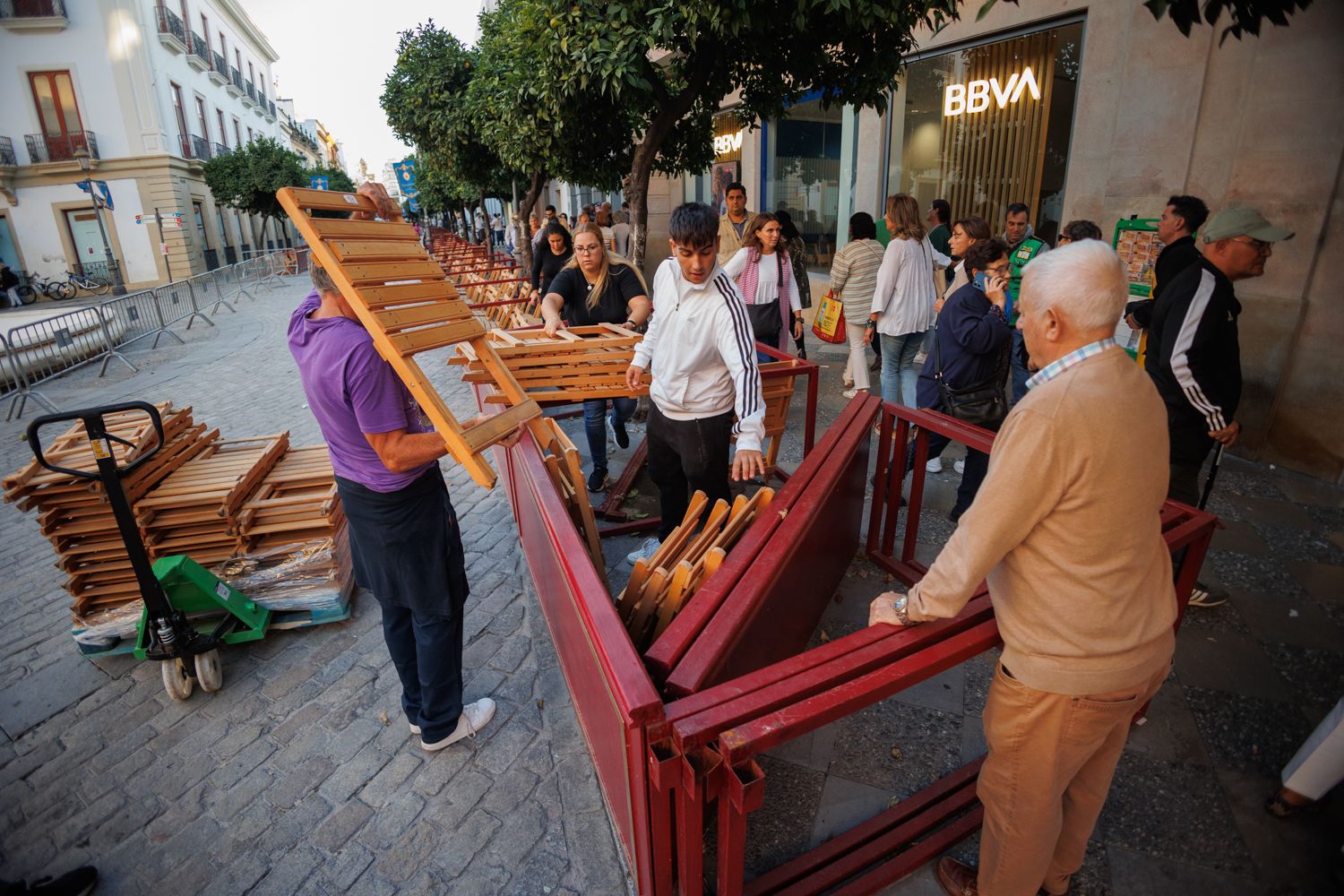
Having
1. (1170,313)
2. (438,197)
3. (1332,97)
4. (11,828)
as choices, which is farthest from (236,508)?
(438,197)

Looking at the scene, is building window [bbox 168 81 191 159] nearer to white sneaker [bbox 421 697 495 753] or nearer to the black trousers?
the black trousers

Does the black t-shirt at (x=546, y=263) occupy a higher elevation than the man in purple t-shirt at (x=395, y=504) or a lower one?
higher

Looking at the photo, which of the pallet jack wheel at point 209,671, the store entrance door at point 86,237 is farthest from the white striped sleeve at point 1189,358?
the store entrance door at point 86,237

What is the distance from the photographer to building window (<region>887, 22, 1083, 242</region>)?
757 centimetres

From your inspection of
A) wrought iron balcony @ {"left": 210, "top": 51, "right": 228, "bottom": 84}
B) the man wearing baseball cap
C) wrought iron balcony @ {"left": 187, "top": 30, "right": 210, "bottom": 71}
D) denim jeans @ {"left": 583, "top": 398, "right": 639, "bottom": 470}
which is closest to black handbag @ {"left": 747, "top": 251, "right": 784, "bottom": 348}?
denim jeans @ {"left": 583, "top": 398, "right": 639, "bottom": 470}

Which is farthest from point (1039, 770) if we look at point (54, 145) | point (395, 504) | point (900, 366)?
point (54, 145)

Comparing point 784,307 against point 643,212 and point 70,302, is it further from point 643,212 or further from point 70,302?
point 70,302

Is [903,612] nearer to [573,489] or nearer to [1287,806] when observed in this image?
[1287,806]

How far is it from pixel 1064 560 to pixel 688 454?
2.17m

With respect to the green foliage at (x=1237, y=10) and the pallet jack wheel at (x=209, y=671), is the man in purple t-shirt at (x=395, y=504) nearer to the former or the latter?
the pallet jack wheel at (x=209, y=671)

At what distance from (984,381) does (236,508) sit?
4559 mm

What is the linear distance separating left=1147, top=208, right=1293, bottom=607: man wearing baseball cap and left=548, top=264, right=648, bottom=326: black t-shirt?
11.6 feet

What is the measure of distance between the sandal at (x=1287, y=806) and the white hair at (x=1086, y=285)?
223 cm

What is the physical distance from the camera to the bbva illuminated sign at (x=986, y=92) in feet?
25.8
